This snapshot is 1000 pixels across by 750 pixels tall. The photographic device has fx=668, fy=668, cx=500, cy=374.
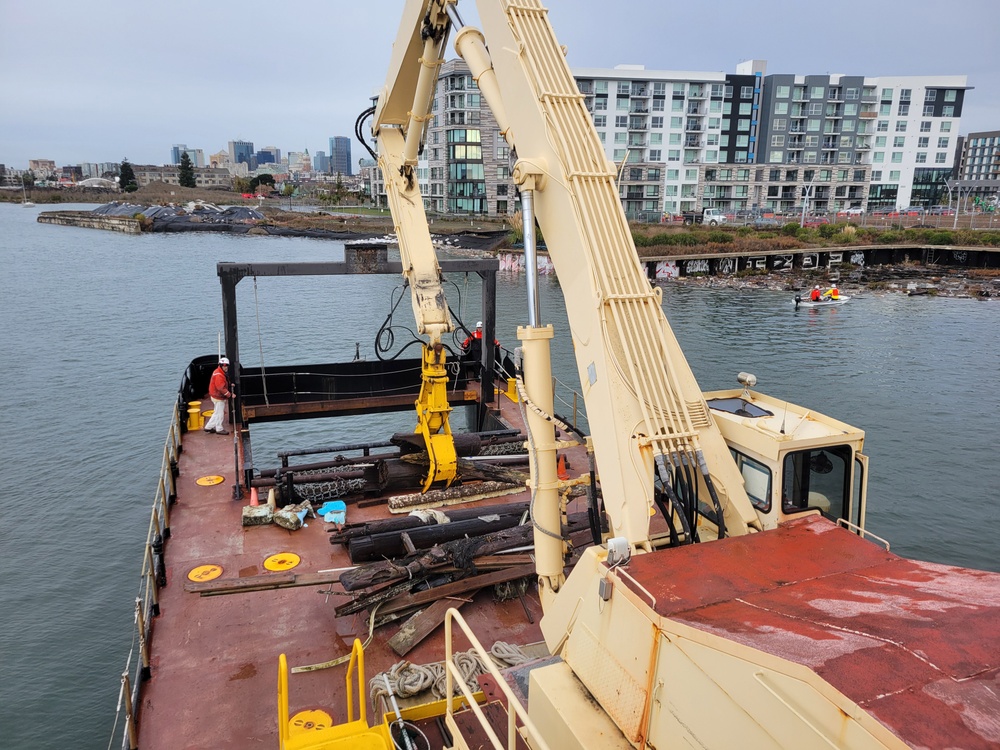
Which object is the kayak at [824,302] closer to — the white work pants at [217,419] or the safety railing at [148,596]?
the white work pants at [217,419]

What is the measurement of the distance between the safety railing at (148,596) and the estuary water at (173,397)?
2.36 m

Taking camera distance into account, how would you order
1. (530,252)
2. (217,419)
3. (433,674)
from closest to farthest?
(530,252), (433,674), (217,419)

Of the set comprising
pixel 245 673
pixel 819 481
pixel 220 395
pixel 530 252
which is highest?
pixel 530 252

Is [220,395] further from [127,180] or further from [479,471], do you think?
[127,180]

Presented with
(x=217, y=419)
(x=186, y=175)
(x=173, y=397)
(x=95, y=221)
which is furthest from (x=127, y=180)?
(x=217, y=419)

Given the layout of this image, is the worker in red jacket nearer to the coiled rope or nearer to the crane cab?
the coiled rope

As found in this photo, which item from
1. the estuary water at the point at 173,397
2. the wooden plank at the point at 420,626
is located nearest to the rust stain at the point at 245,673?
the wooden plank at the point at 420,626

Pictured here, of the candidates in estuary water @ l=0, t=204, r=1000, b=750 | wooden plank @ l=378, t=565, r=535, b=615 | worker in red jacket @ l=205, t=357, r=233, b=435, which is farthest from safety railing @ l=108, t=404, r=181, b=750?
wooden plank @ l=378, t=565, r=535, b=615

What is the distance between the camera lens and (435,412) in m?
13.3

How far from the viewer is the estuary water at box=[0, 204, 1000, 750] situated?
1356cm

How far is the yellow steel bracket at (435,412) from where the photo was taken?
42.8 ft

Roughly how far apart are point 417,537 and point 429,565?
3.01 feet

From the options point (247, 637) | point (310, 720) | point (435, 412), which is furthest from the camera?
point (435, 412)

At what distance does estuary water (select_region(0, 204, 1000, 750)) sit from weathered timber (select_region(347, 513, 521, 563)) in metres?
5.33
